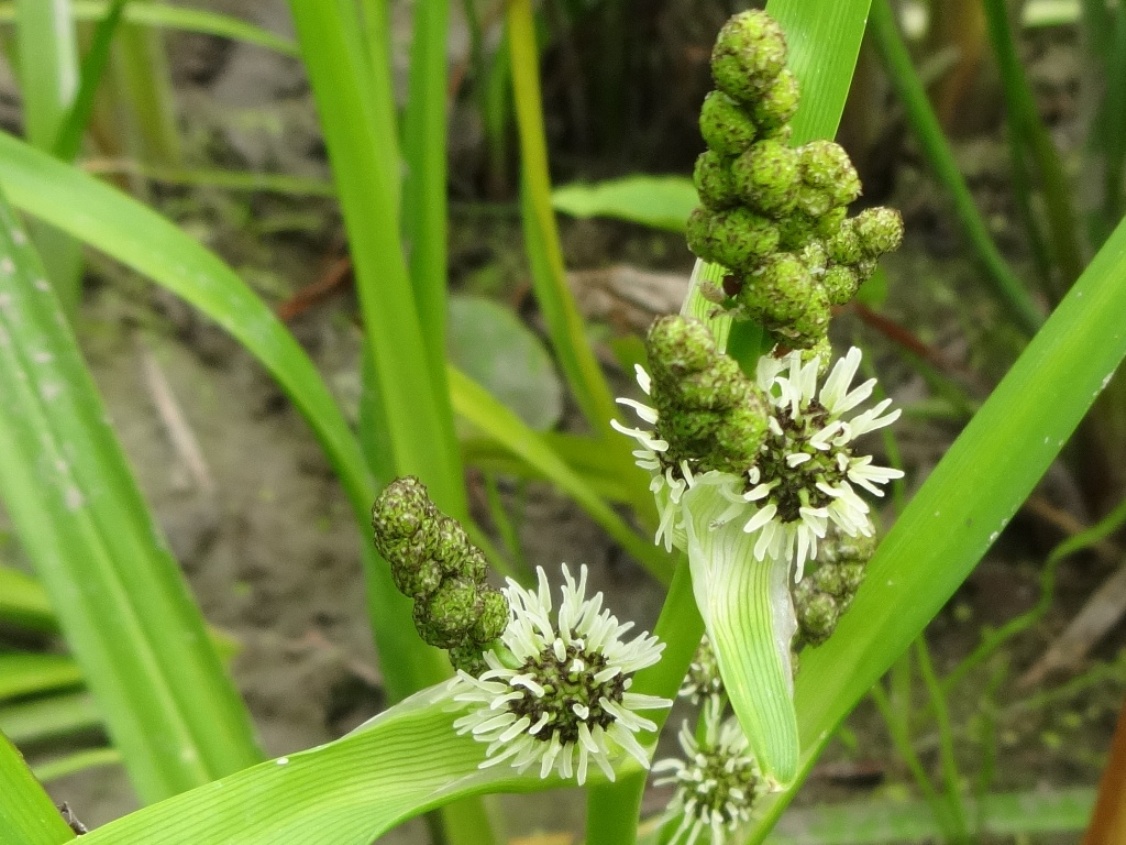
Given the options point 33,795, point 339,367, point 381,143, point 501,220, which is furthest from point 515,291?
point 33,795

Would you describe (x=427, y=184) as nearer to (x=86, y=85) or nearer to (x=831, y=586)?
(x=86, y=85)

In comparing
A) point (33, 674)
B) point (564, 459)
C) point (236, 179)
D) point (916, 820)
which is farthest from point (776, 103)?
point (236, 179)

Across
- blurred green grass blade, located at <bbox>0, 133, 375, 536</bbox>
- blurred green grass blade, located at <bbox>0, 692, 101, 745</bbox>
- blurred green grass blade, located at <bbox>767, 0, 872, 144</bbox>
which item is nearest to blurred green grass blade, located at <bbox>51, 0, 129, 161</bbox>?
blurred green grass blade, located at <bbox>0, 133, 375, 536</bbox>

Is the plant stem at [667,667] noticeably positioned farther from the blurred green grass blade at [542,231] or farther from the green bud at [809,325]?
the blurred green grass blade at [542,231]

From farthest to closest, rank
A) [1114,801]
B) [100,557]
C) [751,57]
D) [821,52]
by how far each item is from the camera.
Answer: [100,557] < [1114,801] < [821,52] < [751,57]

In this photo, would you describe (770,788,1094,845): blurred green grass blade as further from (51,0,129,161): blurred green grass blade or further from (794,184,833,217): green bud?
(51,0,129,161): blurred green grass blade

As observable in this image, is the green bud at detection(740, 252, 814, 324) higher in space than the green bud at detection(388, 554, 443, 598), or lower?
higher

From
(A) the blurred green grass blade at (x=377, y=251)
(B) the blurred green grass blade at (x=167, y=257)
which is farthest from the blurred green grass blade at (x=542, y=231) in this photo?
(B) the blurred green grass blade at (x=167, y=257)
